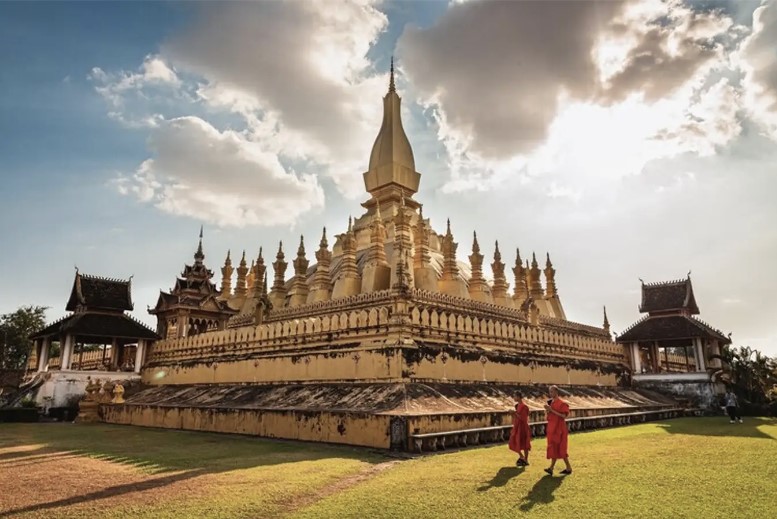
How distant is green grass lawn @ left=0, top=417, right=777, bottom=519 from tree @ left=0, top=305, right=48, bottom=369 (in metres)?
37.6

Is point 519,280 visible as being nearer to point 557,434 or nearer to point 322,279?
point 322,279

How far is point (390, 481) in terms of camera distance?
845 cm

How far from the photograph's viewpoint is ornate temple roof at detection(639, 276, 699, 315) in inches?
1166

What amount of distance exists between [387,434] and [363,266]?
15548mm

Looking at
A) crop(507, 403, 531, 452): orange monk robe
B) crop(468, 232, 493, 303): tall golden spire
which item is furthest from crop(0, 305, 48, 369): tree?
crop(507, 403, 531, 452): orange monk robe

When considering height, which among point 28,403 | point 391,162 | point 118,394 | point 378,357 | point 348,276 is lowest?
point 28,403

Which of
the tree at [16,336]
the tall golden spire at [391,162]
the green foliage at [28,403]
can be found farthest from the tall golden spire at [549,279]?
the tree at [16,336]

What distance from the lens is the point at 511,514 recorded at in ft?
21.4

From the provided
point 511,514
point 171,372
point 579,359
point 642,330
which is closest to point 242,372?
point 171,372

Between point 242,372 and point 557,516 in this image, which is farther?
point 242,372

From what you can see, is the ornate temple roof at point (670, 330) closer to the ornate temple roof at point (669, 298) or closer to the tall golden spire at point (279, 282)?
the ornate temple roof at point (669, 298)

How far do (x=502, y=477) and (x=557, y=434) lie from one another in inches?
46.4

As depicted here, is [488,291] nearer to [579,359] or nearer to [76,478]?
[579,359]

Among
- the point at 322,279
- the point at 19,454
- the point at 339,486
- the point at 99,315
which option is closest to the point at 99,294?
the point at 99,315
